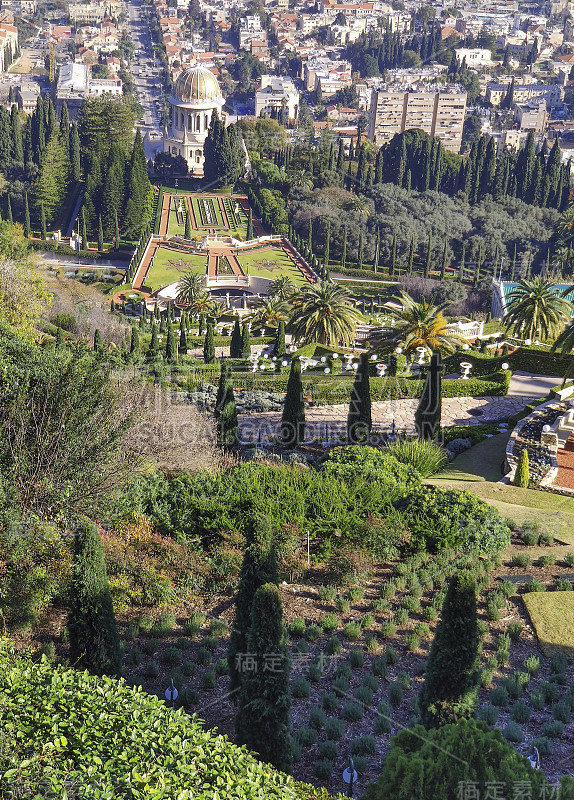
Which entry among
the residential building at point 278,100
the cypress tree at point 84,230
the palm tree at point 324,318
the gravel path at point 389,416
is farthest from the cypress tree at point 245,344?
the residential building at point 278,100

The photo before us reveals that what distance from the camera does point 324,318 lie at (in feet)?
126

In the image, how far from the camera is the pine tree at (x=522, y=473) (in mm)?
23609

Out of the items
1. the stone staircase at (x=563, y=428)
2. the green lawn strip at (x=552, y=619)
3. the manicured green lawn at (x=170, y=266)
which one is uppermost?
the green lawn strip at (x=552, y=619)

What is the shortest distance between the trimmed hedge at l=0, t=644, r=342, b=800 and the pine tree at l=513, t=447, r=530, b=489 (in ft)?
45.7

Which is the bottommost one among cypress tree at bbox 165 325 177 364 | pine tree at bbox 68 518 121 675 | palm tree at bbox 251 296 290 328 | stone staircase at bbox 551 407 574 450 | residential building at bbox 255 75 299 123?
palm tree at bbox 251 296 290 328

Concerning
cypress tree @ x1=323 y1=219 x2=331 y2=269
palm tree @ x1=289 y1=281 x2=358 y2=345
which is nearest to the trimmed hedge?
palm tree @ x1=289 y1=281 x2=358 y2=345

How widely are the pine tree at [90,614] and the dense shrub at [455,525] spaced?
7.57 meters

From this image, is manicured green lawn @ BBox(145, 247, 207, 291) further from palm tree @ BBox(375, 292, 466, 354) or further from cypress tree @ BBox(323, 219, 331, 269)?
palm tree @ BBox(375, 292, 466, 354)

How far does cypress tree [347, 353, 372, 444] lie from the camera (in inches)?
1054

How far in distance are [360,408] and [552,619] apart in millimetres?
11659

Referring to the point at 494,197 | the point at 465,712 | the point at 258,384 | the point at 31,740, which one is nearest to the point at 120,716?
the point at 31,740

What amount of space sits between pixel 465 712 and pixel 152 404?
13.8 m

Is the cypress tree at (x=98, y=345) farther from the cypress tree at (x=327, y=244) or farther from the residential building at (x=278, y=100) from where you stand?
the residential building at (x=278, y=100)

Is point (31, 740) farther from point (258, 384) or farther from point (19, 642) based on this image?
point (258, 384)
